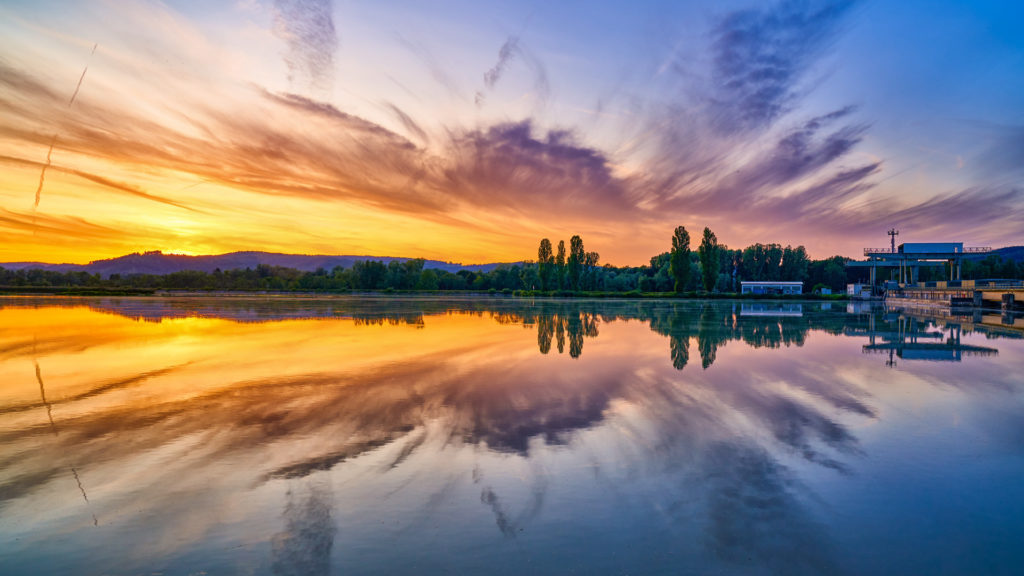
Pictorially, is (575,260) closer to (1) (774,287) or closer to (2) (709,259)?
(2) (709,259)

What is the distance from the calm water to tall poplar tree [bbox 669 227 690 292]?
73.7 meters

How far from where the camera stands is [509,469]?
6.51 metres

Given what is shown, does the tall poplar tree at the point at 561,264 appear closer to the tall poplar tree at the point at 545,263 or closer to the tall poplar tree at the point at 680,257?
the tall poplar tree at the point at 545,263

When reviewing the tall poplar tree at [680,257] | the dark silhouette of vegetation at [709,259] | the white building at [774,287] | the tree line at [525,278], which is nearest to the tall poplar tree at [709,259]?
the dark silhouette of vegetation at [709,259]

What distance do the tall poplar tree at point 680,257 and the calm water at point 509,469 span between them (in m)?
73.7

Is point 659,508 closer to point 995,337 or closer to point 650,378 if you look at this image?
point 650,378

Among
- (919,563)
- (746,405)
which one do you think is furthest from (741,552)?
(746,405)

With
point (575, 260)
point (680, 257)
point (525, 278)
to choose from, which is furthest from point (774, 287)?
point (525, 278)

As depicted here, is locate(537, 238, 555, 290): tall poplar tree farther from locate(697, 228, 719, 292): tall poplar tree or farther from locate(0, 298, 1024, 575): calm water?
locate(0, 298, 1024, 575): calm water

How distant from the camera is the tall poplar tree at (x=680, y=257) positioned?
85.8m

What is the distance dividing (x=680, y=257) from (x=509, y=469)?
3404 inches

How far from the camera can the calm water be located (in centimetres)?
454

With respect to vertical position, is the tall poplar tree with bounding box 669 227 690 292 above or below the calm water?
above

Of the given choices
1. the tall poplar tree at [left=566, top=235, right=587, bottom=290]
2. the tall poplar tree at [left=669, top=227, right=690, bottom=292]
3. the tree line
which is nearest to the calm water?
the tall poplar tree at [left=669, top=227, right=690, bottom=292]
